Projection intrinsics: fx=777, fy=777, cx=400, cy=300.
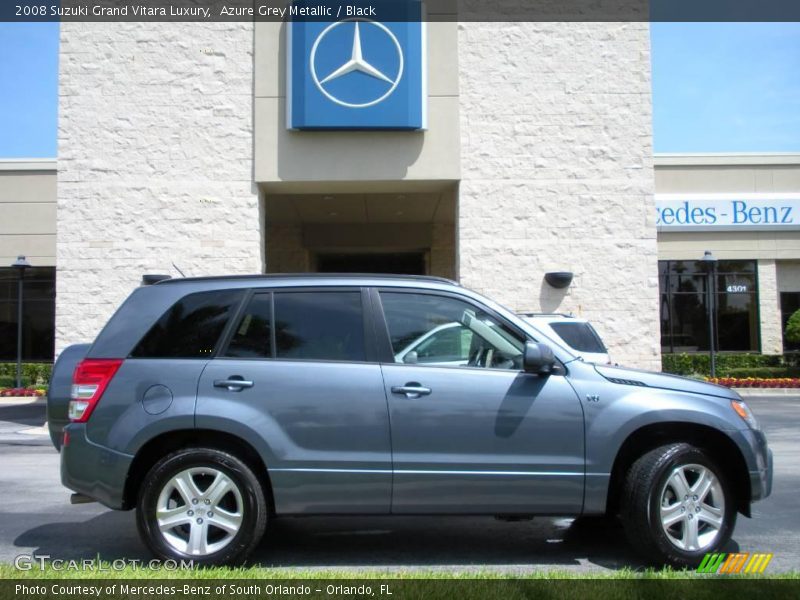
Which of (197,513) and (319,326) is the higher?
(319,326)

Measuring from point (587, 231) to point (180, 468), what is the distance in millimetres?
11151

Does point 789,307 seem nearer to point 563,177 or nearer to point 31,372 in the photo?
point 563,177

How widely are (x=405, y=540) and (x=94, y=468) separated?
2.34m

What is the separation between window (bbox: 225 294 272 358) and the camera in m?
5.26

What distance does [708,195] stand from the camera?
24719 mm

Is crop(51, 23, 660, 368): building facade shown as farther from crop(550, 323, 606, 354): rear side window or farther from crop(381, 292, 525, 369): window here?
crop(381, 292, 525, 369): window

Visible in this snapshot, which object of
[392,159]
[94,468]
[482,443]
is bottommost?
[94,468]

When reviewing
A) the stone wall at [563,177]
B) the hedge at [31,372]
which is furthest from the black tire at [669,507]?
the hedge at [31,372]

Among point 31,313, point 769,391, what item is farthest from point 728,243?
point 31,313

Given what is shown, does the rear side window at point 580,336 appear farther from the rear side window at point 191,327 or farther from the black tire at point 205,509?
the black tire at point 205,509

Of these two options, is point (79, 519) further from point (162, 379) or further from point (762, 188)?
point (762, 188)

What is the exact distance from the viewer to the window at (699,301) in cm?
2503

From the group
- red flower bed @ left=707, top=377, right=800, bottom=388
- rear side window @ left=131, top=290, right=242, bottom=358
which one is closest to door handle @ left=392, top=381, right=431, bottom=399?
rear side window @ left=131, top=290, right=242, bottom=358

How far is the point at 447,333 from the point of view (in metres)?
5.40
